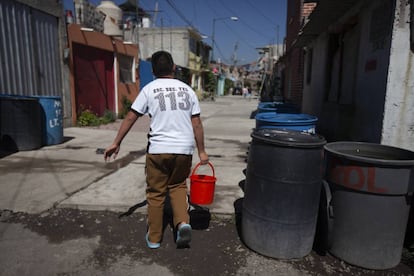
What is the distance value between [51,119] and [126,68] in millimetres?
8087

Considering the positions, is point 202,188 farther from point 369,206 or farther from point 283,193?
point 369,206

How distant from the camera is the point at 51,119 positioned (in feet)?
23.5

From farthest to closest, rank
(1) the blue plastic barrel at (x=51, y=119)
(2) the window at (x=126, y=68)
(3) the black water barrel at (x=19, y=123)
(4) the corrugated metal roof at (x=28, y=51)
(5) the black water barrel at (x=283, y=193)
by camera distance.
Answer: (2) the window at (x=126, y=68) → (4) the corrugated metal roof at (x=28, y=51) → (1) the blue plastic barrel at (x=51, y=119) → (3) the black water barrel at (x=19, y=123) → (5) the black water barrel at (x=283, y=193)

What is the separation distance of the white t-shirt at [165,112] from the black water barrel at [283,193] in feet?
2.23

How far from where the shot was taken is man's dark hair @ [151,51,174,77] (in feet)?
9.45

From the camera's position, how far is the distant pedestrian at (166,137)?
109 inches

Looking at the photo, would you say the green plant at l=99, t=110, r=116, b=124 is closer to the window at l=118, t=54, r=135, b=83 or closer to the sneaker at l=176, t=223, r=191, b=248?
the window at l=118, t=54, r=135, b=83

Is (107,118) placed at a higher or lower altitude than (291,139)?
lower

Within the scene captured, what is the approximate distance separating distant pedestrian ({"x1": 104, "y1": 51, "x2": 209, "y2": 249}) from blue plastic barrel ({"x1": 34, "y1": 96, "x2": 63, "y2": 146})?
501 cm

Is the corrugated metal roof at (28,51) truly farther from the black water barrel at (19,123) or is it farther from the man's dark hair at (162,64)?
the man's dark hair at (162,64)

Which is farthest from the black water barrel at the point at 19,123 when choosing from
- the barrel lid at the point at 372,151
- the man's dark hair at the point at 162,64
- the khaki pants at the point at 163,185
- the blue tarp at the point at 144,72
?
the blue tarp at the point at 144,72

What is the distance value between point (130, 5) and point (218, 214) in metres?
31.6

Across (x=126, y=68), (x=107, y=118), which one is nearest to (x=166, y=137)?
(x=107, y=118)

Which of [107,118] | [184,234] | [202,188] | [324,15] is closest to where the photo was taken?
[184,234]
